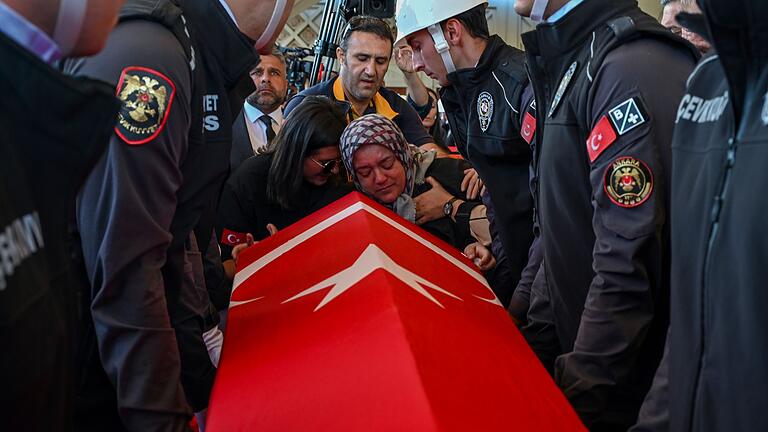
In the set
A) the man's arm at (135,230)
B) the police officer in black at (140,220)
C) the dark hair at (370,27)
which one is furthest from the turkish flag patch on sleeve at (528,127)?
the dark hair at (370,27)

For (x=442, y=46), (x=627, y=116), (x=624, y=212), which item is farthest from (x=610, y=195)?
(x=442, y=46)

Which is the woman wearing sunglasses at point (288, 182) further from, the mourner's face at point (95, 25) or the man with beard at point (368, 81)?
the mourner's face at point (95, 25)

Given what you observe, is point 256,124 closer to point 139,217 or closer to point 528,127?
point 528,127

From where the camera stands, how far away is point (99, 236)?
1.25 m

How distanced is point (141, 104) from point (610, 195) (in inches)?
34.8

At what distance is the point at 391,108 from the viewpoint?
391 centimetres

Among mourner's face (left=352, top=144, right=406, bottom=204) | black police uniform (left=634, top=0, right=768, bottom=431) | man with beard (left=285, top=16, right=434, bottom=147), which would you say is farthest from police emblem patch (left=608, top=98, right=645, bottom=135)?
man with beard (left=285, top=16, right=434, bottom=147)

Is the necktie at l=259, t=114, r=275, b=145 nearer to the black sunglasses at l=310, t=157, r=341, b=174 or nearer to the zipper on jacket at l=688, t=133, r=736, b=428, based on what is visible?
the black sunglasses at l=310, t=157, r=341, b=174

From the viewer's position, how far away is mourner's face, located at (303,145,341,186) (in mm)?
2838

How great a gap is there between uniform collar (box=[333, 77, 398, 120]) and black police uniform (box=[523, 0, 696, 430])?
2.11m

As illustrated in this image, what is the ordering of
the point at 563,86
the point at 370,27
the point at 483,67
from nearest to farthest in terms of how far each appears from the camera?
the point at 563,86 < the point at 483,67 < the point at 370,27

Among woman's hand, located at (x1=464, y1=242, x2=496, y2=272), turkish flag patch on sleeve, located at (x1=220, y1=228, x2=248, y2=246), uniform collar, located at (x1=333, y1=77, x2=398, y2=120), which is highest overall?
uniform collar, located at (x1=333, y1=77, x2=398, y2=120)

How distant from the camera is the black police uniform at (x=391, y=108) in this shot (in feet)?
12.6

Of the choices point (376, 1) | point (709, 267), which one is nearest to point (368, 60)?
point (376, 1)
